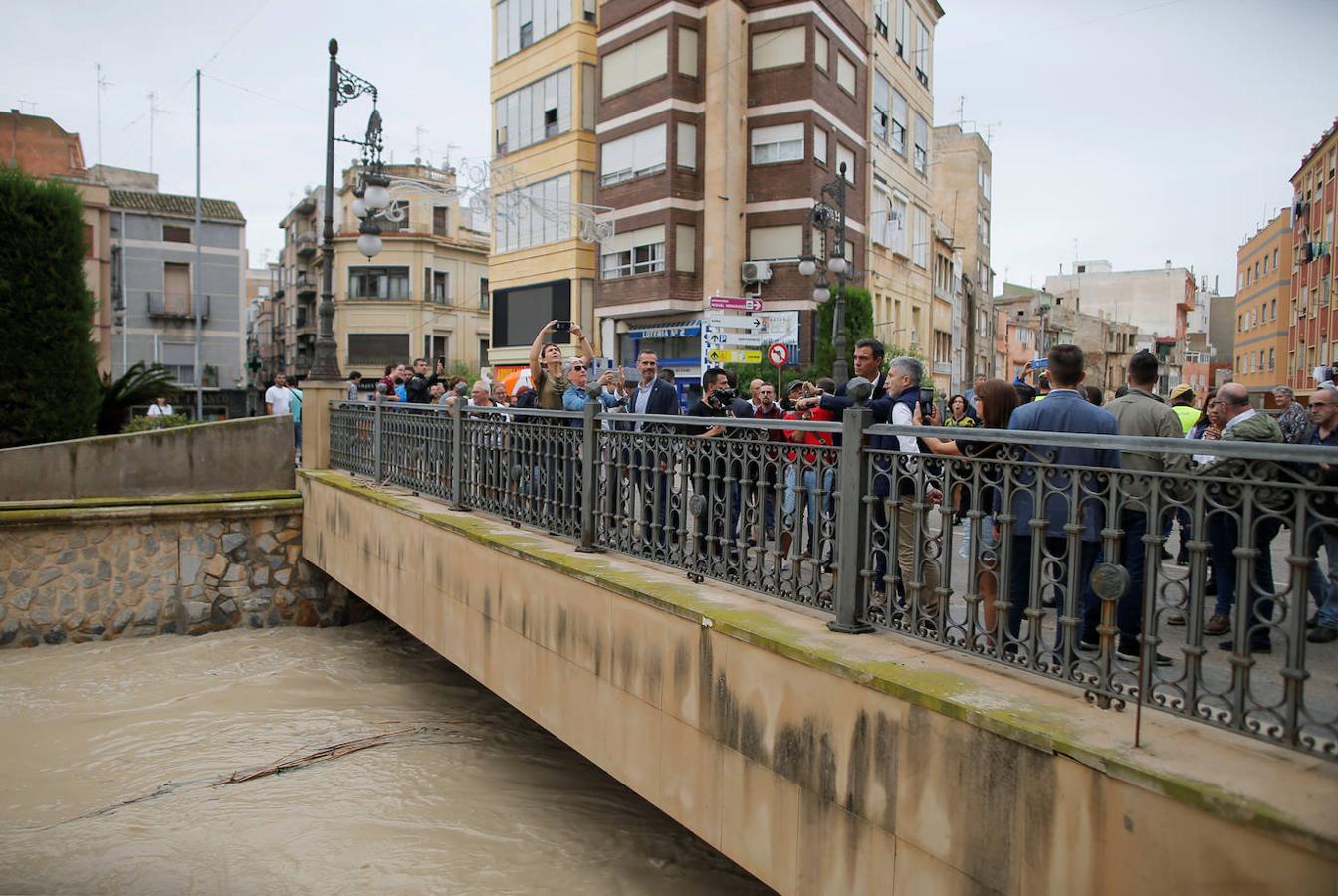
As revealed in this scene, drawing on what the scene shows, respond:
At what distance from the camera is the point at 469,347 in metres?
54.3

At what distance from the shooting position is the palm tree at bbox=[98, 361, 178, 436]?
1569 cm

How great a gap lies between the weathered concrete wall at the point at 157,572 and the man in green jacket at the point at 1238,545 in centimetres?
1093

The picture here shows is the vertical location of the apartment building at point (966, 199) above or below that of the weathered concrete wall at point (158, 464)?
above

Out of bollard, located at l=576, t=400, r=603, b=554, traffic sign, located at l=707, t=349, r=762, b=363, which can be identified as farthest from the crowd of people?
traffic sign, located at l=707, t=349, r=762, b=363

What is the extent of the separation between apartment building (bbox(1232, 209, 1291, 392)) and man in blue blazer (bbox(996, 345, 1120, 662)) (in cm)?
4672

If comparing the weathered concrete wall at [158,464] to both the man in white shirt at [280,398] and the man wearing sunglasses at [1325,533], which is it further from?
the man wearing sunglasses at [1325,533]

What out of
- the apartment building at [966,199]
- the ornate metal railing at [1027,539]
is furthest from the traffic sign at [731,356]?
the apartment building at [966,199]

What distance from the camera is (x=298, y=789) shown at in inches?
305

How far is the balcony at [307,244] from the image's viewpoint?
58656mm

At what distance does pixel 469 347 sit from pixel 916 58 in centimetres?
2887

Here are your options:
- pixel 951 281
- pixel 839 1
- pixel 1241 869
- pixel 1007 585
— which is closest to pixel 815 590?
pixel 1007 585

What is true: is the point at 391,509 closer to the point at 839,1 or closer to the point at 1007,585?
the point at 1007,585

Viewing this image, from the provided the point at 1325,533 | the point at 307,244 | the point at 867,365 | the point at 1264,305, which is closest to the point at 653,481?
the point at 867,365

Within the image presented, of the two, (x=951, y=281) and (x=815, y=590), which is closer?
(x=815, y=590)
